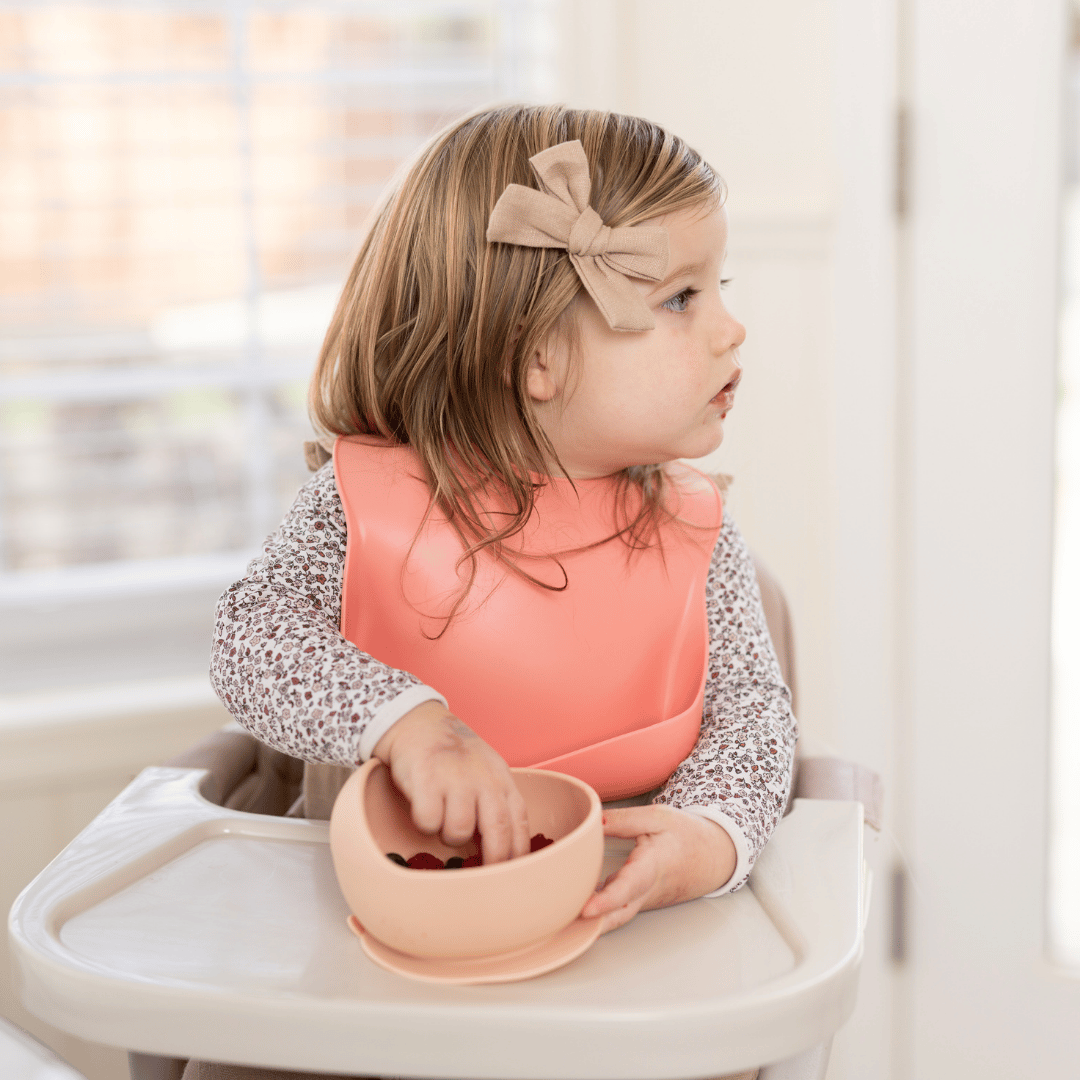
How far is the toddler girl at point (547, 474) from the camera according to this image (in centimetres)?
85

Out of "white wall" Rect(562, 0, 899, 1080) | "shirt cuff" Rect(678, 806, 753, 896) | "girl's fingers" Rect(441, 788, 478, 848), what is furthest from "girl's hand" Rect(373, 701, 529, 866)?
"white wall" Rect(562, 0, 899, 1080)

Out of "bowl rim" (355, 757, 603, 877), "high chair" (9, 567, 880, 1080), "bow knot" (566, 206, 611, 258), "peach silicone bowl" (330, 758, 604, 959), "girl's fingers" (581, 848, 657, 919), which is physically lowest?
"high chair" (9, 567, 880, 1080)

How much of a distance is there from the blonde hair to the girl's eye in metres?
0.07

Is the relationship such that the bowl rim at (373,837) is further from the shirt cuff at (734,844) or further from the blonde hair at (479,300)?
the blonde hair at (479,300)

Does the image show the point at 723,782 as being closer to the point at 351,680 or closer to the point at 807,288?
the point at 351,680

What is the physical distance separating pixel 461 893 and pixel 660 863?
0.50 ft

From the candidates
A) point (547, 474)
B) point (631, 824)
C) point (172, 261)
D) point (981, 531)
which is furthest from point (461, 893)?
point (172, 261)

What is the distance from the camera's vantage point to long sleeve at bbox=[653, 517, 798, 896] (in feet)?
2.52

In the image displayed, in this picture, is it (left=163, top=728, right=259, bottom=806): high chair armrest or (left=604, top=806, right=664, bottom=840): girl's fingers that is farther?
(left=163, top=728, right=259, bottom=806): high chair armrest

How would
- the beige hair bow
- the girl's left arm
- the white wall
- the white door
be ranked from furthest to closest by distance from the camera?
the white wall
the white door
the beige hair bow
the girl's left arm

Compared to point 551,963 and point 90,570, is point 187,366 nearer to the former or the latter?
point 90,570

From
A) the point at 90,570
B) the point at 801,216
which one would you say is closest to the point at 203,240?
the point at 90,570

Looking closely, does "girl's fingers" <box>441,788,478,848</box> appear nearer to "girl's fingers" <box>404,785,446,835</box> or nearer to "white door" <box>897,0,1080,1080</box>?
"girl's fingers" <box>404,785,446,835</box>

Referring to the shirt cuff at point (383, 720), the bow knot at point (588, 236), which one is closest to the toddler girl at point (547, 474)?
the bow knot at point (588, 236)
